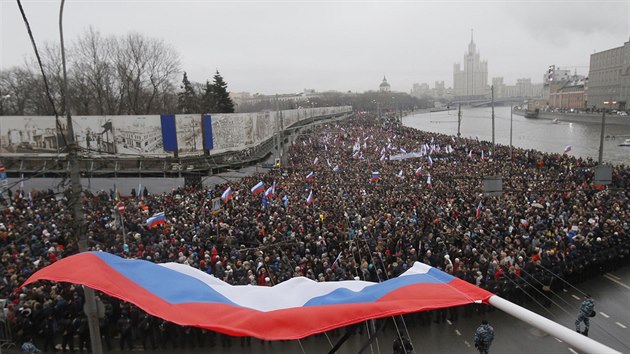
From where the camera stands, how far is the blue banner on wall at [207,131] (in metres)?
29.3

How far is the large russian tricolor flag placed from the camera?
345cm

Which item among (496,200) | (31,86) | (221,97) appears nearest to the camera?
(496,200)

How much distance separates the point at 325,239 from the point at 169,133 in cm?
1923

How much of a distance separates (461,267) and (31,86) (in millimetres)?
45322

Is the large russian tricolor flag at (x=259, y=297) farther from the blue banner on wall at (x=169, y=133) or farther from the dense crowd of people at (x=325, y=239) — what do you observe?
the blue banner on wall at (x=169, y=133)

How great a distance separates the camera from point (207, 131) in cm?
2948

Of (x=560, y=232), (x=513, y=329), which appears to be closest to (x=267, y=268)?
(x=513, y=329)

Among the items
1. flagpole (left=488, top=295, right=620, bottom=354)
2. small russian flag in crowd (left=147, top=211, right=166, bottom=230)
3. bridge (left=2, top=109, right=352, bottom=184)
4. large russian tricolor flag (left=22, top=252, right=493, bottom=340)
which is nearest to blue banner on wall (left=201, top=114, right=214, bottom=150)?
bridge (left=2, top=109, right=352, bottom=184)

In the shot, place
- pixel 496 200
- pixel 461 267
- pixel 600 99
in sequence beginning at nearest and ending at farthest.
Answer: pixel 461 267, pixel 496 200, pixel 600 99

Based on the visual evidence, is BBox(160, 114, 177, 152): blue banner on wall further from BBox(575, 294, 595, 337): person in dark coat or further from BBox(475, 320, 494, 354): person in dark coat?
BBox(575, 294, 595, 337): person in dark coat

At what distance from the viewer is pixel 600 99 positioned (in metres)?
107

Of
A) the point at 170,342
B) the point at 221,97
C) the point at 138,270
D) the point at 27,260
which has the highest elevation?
the point at 221,97

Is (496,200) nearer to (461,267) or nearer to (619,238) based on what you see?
(619,238)

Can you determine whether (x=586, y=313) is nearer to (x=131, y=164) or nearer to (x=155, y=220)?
(x=155, y=220)
